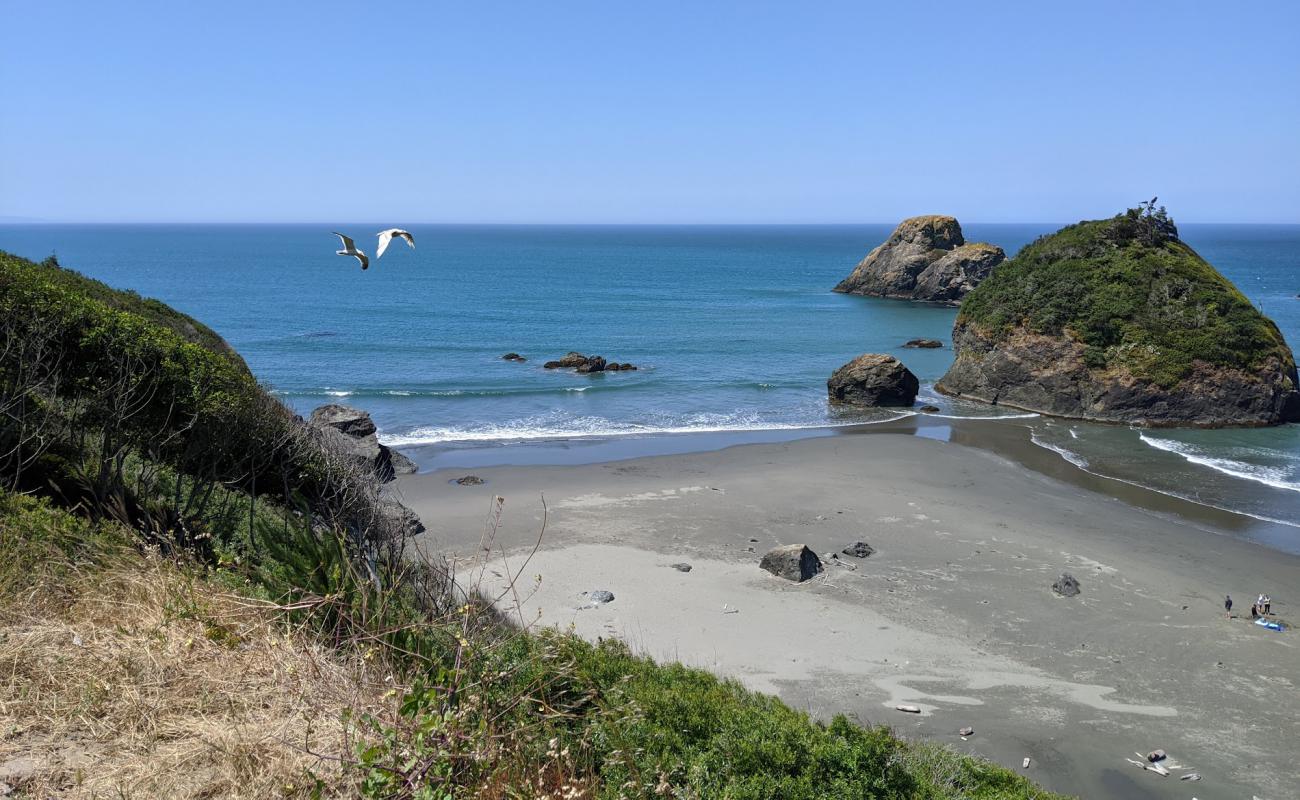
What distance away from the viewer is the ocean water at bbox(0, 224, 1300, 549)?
3247 centimetres

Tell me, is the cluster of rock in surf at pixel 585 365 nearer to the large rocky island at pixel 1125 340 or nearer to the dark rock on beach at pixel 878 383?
the dark rock on beach at pixel 878 383

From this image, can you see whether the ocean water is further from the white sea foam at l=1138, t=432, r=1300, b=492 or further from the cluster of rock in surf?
the cluster of rock in surf

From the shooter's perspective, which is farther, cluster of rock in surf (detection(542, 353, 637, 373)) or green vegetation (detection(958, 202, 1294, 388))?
cluster of rock in surf (detection(542, 353, 637, 373))

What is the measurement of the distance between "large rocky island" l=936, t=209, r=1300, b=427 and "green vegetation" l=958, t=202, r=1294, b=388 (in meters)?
0.05

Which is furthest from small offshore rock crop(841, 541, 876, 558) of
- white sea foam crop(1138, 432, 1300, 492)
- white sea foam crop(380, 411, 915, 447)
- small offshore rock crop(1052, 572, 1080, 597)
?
white sea foam crop(1138, 432, 1300, 492)

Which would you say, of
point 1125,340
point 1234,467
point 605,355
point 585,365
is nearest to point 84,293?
point 585,365

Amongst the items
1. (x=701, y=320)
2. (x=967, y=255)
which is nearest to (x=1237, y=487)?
(x=701, y=320)

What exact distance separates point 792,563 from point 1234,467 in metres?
20.3

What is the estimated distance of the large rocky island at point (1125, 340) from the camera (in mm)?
36188

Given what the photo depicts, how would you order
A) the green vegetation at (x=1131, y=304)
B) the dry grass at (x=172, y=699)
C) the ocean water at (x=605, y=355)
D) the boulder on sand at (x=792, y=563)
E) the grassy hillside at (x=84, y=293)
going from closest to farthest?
1. the dry grass at (x=172, y=699)
2. the grassy hillside at (x=84, y=293)
3. the boulder on sand at (x=792, y=563)
4. the ocean water at (x=605, y=355)
5. the green vegetation at (x=1131, y=304)

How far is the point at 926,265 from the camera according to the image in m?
87.1

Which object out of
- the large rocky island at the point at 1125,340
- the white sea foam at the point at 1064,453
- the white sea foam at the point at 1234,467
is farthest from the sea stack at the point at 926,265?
the white sea foam at the point at 1234,467

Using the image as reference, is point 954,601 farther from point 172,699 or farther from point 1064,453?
point 1064,453

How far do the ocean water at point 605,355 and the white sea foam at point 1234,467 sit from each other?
0.11 meters
